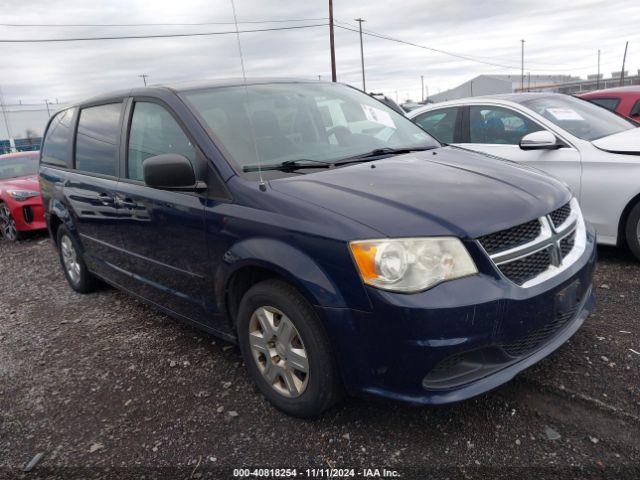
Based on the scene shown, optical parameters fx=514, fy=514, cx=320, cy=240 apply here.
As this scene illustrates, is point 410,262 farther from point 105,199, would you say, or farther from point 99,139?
point 99,139

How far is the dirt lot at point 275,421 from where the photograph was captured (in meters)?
2.30

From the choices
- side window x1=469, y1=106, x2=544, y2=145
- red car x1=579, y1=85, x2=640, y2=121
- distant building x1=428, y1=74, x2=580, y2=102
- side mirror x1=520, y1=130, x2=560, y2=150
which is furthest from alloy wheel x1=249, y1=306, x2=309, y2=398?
distant building x1=428, y1=74, x2=580, y2=102

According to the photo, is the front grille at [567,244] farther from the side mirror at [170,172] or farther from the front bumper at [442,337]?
the side mirror at [170,172]

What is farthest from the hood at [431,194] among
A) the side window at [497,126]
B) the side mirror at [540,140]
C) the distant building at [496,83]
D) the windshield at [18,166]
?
the distant building at [496,83]

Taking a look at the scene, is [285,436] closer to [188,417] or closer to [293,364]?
[293,364]

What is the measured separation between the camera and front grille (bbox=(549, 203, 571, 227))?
2562 millimetres

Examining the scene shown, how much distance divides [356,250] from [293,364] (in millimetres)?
727

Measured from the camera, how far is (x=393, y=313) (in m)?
2.09

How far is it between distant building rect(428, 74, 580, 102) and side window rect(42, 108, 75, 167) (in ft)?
227

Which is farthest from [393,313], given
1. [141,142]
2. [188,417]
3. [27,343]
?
[27,343]

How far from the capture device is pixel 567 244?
263 centimetres

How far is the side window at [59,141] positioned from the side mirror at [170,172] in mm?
2271

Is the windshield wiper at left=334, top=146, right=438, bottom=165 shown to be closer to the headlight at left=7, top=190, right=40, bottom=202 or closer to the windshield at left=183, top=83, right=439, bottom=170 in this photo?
the windshield at left=183, top=83, right=439, bottom=170

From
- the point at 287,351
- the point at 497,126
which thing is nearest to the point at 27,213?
the point at 497,126
